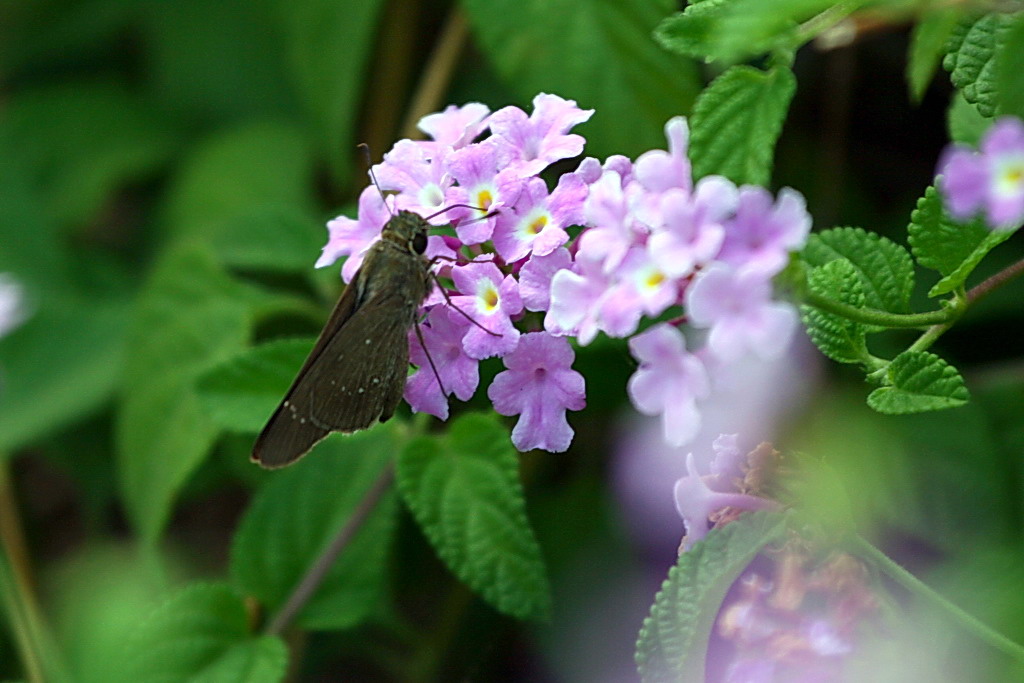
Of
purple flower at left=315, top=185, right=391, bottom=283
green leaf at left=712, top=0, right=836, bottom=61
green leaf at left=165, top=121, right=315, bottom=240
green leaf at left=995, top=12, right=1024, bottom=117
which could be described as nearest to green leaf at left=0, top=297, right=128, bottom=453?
green leaf at left=165, top=121, right=315, bottom=240

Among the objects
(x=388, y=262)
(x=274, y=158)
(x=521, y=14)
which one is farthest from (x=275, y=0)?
(x=388, y=262)

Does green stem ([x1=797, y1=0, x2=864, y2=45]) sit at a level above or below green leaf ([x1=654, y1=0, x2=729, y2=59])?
above

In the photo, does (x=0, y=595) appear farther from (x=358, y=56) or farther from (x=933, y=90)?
(x=933, y=90)

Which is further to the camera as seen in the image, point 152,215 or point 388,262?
point 152,215

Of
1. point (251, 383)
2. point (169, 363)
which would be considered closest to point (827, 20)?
point (251, 383)

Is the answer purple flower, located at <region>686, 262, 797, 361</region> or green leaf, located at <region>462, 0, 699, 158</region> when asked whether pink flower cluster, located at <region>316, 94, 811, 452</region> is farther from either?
green leaf, located at <region>462, 0, 699, 158</region>

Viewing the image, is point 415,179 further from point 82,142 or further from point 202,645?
point 82,142

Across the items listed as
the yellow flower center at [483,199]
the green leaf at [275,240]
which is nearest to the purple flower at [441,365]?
the yellow flower center at [483,199]
